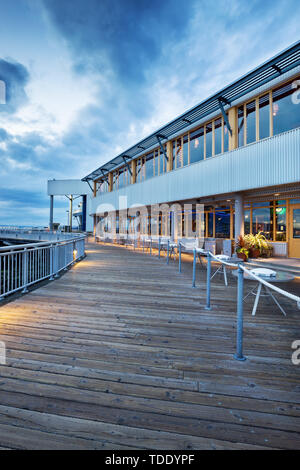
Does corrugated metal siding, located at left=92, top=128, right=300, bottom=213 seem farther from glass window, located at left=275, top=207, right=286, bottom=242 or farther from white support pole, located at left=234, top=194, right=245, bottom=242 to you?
glass window, located at left=275, top=207, right=286, bottom=242

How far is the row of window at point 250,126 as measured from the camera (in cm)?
960

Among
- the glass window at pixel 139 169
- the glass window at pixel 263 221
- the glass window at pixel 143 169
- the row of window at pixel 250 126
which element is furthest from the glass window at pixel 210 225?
the glass window at pixel 139 169

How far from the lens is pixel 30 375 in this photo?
7.04ft

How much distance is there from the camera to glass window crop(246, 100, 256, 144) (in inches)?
418

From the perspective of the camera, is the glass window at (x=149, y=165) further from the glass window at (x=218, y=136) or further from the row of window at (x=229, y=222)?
the glass window at (x=218, y=136)

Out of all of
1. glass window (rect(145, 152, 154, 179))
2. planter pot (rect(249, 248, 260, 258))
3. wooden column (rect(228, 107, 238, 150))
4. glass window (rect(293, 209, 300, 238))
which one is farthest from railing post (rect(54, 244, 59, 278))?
glass window (rect(145, 152, 154, 179))

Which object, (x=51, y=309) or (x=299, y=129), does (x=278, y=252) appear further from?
(x=51, y=309)

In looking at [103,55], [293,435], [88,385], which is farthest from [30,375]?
[103,55]

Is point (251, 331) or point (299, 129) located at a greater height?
point (299, 129)

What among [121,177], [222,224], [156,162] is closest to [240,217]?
[222,224]

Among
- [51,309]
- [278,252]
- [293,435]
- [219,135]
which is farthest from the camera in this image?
[219,135]

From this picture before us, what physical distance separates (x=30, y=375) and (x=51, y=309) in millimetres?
2024

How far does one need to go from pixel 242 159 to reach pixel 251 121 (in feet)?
7.32

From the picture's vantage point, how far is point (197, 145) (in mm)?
13836
